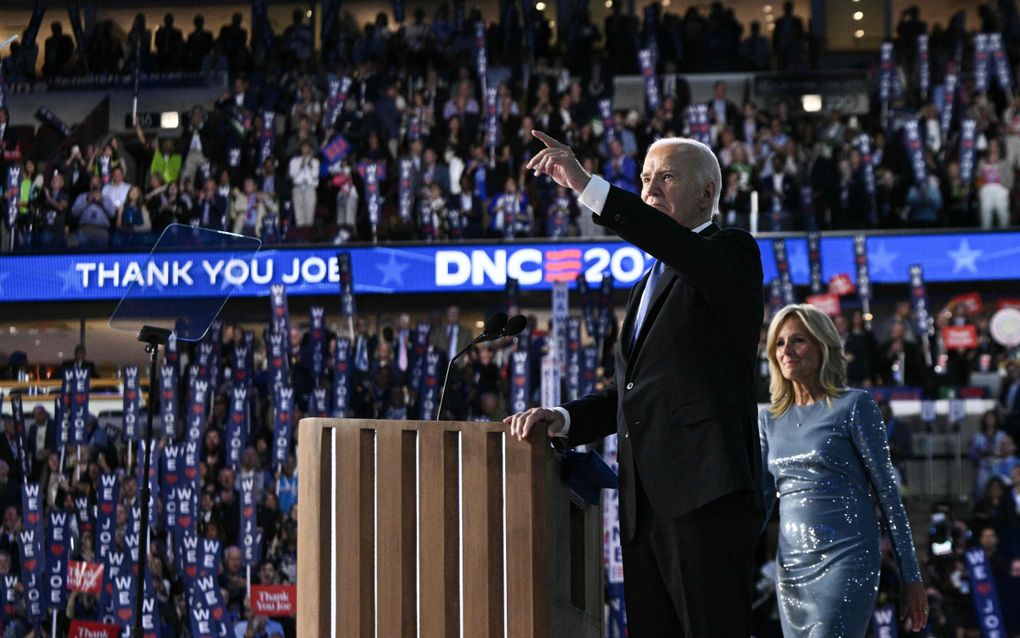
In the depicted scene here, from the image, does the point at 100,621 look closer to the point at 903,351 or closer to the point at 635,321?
the point at 903,351

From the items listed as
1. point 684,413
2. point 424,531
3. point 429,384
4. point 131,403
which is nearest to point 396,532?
point 424,531

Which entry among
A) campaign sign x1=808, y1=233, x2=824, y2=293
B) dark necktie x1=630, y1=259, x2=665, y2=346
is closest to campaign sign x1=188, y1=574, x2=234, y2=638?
campaign sign x1=808, y1=233, x2=824, y2=293

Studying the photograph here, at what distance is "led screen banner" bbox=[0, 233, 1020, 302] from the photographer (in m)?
14.3

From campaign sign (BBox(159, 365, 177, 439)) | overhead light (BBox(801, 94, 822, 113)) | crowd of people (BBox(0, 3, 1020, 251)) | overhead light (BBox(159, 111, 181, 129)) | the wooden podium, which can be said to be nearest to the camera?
the wooden podium

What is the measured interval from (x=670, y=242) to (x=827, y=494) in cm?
130

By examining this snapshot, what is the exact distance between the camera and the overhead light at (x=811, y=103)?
1625 cm

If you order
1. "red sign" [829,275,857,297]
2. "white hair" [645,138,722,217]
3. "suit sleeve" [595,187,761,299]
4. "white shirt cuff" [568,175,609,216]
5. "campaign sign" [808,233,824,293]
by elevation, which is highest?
"campaign sign" [808,233,824,293]

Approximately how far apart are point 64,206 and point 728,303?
1316cm

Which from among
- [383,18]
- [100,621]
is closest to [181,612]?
[100,621]

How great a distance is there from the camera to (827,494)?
3639mm

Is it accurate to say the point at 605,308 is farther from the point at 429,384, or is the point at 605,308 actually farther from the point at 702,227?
the point at 702,227

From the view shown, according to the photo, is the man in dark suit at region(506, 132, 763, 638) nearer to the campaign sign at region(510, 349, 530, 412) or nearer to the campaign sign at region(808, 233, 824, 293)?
the campaign sign at region(510, 349, 530, 412)

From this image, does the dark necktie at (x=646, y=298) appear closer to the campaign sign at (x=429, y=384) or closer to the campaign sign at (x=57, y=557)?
the campaign sign at (x=57, y=557)

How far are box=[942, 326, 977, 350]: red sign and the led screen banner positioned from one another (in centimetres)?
207
